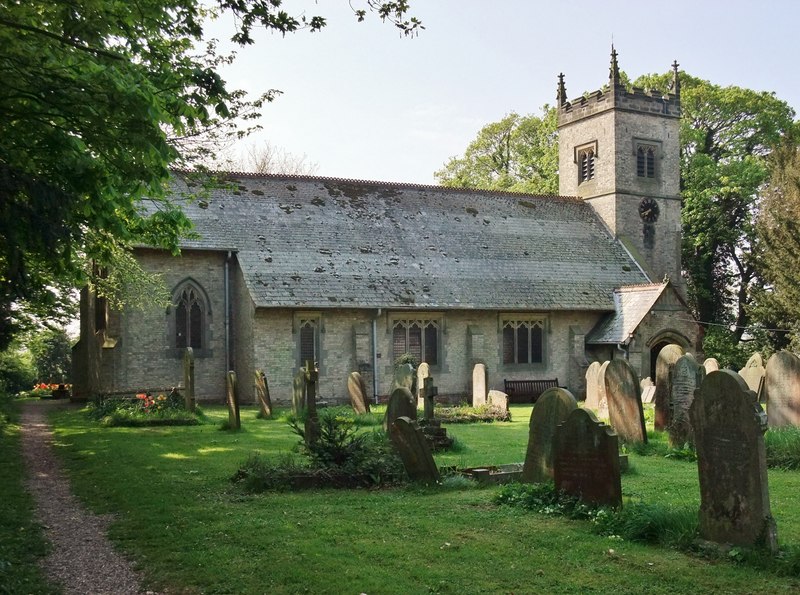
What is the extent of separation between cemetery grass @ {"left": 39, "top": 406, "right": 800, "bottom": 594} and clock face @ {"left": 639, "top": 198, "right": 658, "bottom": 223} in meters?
24.0

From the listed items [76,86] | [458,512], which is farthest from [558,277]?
[76,86]

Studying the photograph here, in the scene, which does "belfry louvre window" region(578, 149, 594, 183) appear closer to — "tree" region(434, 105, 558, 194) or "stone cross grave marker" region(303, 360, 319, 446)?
"tree" region(434, 105, 558, 194)

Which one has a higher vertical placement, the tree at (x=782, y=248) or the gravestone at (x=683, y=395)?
the tree at (x=782, y=248)

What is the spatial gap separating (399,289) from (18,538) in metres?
19.6

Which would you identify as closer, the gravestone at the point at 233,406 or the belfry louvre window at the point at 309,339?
the gravestone at the point at 233,406

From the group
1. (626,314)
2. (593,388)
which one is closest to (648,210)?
(626,314)

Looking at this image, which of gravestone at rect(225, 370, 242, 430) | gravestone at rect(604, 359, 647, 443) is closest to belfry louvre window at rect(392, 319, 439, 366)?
gravestone at rect(225, 370, 242, 430)

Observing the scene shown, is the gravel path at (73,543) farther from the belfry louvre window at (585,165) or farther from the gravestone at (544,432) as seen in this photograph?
the belfry louvre window at (585,165)

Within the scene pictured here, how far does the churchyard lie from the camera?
22.0 ft

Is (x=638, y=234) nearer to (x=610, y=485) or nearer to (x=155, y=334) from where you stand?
(x=155, y=334)

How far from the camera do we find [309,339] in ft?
86.2

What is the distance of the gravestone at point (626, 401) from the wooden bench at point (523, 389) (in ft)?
46.0

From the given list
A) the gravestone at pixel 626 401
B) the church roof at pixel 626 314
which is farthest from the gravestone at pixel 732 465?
the church roof at pixel 626 314

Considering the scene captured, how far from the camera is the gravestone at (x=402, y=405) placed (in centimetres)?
1330
